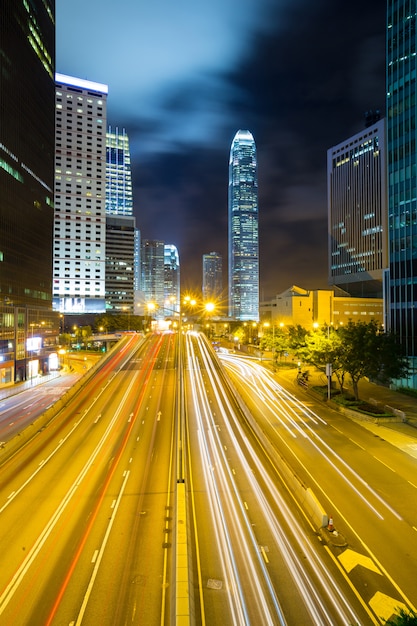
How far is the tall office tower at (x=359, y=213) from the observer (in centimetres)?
14338

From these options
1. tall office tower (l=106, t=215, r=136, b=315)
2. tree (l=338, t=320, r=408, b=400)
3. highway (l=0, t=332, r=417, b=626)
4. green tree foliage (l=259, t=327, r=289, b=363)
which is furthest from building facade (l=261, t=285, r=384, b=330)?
highway (l=0, t=332, r=417, b=626)

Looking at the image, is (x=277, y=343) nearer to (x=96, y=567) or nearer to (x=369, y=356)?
(x=369, y=356)

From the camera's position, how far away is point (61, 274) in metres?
157

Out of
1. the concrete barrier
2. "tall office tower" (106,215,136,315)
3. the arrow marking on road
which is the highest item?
"tall office tower" (106,215,136,315)

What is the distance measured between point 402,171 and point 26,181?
7428cm

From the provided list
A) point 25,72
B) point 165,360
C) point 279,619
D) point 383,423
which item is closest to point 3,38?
point 25,72

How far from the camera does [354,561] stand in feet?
44.5

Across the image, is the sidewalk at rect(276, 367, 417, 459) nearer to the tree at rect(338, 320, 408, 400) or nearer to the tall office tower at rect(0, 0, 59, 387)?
the tree at rect(338, 320, 408, 400)

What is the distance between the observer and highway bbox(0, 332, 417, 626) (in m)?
11.4

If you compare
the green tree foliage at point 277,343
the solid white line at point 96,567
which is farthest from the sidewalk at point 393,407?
the solid white line at point 96,567

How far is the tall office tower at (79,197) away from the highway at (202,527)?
13516 cm

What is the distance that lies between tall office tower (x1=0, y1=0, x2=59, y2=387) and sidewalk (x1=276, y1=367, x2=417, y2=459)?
137ft

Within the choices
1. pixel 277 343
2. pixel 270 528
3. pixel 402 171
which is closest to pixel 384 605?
pixel 270 528

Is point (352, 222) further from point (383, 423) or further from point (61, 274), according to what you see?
point (383, 423)
